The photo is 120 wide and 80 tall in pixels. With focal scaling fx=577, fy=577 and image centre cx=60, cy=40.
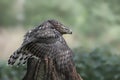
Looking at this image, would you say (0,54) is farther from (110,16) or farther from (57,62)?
(57,62)

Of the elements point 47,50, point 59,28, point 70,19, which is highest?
point 70,19

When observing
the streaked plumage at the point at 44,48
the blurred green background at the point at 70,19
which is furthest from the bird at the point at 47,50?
the blurred green background at the point at 70,19

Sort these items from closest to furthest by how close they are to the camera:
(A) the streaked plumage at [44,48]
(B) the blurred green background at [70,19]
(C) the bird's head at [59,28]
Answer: (A) the streaked plumage at [44,48] → (C) the bird's head at [59,28] → (B) the blurred green background at [70,19]

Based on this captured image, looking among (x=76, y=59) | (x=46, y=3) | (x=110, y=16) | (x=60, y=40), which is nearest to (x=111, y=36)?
(x=110, y=16)

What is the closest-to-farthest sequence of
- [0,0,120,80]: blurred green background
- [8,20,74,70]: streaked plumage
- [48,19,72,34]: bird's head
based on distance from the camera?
[8,20,74,70]: streaked plumage → [48,19,72,34]: bird's head → [0,0,120,80]: blurred green background

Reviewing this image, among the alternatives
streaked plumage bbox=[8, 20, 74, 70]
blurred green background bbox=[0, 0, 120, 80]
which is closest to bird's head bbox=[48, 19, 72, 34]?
streaked plumage bbox=[8, 20, 74, 70]

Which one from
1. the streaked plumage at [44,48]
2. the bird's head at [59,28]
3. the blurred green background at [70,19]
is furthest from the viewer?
the blurred green background at [70,19]

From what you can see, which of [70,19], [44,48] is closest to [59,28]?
[44,48]

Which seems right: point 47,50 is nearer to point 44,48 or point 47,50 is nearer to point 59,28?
point 44,48

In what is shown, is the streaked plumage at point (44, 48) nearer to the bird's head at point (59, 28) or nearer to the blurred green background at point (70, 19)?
the bird's head at point (59, 28)

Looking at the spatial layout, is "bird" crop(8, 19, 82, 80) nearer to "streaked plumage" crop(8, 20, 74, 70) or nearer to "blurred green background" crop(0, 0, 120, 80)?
"streaked plumage" crop(8, 20, 74, 70)

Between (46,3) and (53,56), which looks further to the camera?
(46,3)
